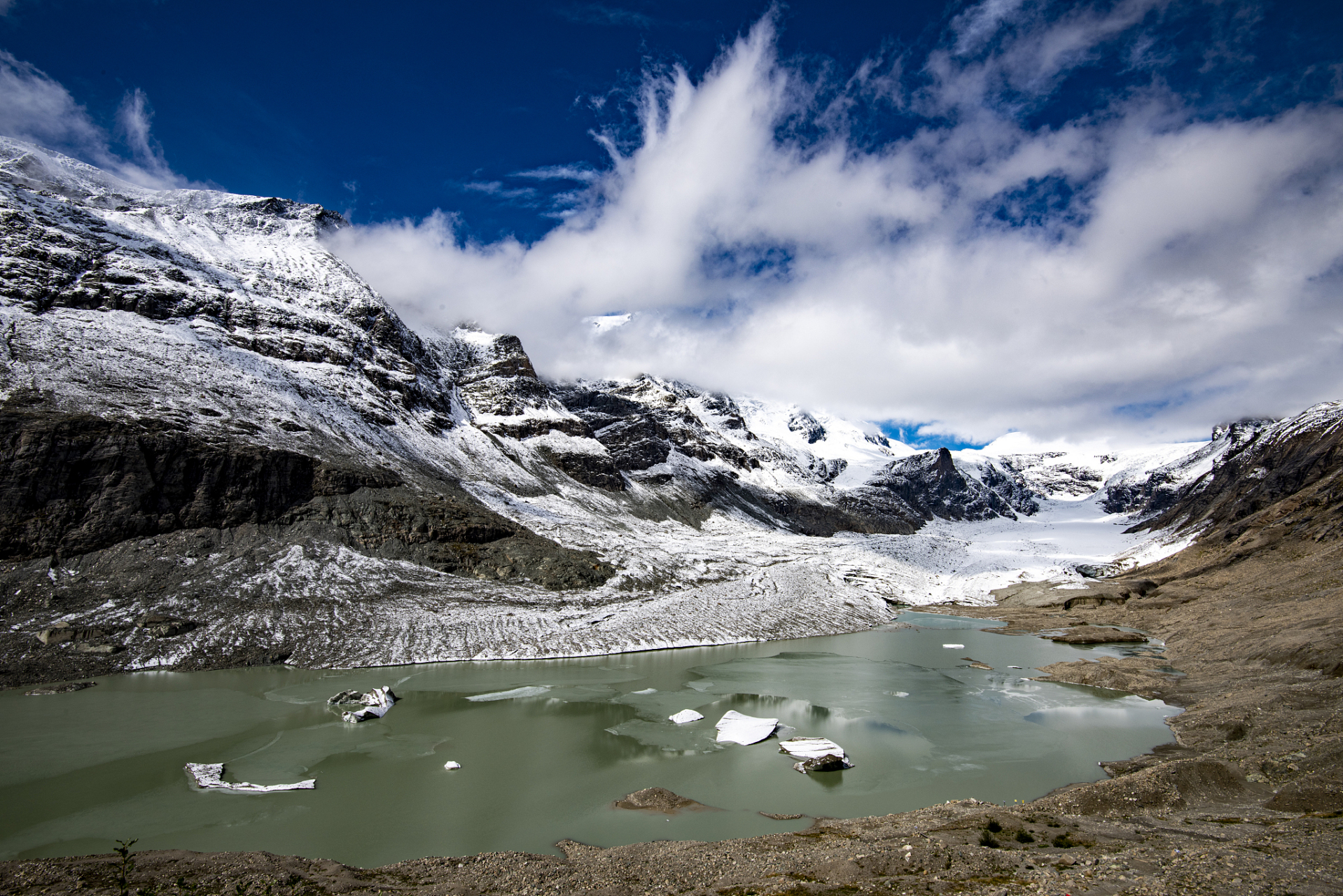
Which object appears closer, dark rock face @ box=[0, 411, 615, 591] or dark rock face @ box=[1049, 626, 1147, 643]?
dark rock face @ box=[0, 411, 615, 591]

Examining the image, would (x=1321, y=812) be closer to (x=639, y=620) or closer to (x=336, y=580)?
(x=639, y=620)

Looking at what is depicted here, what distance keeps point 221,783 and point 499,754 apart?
418 inches

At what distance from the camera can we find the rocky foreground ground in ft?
41.7

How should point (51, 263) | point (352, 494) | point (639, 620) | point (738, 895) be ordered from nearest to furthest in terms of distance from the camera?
point (738, 895), point (639, 620), point (352, 494), point (51, 263)

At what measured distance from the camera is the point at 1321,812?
1605cm

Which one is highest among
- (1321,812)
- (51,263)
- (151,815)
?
(51,263)

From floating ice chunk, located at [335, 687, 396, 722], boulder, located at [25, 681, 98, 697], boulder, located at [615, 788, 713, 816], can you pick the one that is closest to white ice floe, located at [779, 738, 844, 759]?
boulder, located at [615, 788, 713, 816]

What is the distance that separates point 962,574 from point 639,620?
76.7 metres

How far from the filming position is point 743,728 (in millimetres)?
30312

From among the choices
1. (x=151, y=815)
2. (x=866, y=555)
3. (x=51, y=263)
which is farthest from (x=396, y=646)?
(x=866, y=555)

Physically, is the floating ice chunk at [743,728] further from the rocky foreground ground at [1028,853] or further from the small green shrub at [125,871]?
the small green shrub at [125,871]

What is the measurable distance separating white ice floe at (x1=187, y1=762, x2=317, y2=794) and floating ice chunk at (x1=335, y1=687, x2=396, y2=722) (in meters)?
7.35

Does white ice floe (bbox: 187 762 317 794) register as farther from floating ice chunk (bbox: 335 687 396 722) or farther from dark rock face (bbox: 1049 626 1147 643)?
dark rock face (bbox: 1049 626 1147 643)

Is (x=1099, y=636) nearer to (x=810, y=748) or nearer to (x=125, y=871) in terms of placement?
(x=810, y=748)
